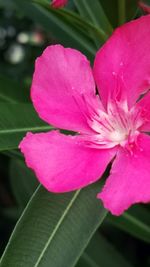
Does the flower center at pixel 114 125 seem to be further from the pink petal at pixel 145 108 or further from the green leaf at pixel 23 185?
the green leaf at pixel 23 185

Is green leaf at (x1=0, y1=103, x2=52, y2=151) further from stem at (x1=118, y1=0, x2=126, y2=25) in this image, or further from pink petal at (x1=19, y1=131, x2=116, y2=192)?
stem at (x1=118, y1=0, x2=126, y2=25)

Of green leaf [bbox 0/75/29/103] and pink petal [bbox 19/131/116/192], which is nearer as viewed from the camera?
pink petal [bbox 19/131/116/192]

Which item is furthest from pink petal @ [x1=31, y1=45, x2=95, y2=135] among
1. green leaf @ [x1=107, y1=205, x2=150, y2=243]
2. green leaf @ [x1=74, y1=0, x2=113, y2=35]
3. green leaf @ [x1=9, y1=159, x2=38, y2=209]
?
green leaf @ [x1=9, y1=159, x2=38, y2=209]

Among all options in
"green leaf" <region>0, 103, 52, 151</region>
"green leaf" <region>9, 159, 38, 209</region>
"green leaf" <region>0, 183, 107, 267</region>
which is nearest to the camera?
"green leaf" <region>0, 183, 107, 267</region>

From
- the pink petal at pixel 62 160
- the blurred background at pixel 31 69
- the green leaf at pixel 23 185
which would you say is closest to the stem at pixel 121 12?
the blurred background at pixel 31 69

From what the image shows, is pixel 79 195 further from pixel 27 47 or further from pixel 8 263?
pixel 27 47

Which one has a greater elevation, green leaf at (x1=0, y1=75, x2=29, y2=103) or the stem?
the stem

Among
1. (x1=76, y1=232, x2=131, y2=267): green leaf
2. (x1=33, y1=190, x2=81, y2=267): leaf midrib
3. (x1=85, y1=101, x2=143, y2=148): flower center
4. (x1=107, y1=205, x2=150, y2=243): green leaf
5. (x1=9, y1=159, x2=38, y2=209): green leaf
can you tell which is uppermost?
(x1=85, y1=101, x2=143, y2=148): flower center

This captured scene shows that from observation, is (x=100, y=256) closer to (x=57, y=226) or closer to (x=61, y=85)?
(x=57, y=226)
